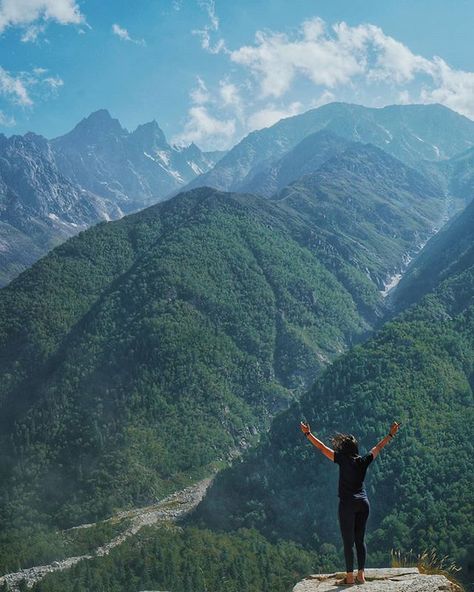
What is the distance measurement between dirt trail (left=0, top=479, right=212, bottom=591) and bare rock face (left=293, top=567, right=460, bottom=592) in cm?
13522

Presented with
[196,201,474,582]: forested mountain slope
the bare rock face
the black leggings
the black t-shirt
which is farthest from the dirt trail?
the black t-shirt

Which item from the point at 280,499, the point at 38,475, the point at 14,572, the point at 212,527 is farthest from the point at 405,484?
the point at 38,475

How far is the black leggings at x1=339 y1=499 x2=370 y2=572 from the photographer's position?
22844mm

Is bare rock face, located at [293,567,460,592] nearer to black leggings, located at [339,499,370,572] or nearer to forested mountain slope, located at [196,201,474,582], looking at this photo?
black leggings, located at [339,499,370,572]

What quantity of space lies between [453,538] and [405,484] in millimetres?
29842

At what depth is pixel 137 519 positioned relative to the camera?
170000mm

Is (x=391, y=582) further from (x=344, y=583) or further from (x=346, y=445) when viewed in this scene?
(x=346, y=445)

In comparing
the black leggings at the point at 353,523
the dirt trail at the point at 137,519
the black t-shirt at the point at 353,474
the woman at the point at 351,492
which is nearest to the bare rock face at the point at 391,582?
the woman at the point at 351,492

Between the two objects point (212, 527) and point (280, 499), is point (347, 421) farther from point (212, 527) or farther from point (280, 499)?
point (212, 527)

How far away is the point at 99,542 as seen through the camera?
156750 mm

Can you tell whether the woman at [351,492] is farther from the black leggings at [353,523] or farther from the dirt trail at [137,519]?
the dirt trail at [137,519]

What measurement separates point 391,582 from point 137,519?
16025 cm

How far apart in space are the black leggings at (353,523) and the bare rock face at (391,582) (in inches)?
36.4

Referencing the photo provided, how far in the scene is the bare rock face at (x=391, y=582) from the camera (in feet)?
71.6
